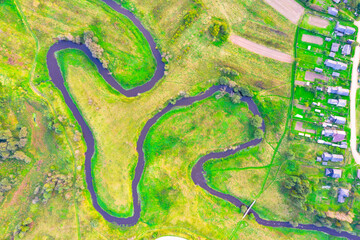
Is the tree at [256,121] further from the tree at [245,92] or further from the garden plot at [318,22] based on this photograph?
the garden plot at [318,22]

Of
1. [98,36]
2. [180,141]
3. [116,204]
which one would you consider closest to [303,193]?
[180,141]

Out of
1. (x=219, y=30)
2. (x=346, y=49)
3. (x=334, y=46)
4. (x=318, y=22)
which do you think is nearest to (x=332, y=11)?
(x=318, y=22)

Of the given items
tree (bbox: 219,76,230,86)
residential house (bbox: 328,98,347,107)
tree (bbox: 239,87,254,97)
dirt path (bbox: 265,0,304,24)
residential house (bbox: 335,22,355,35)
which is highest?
dirt path (bbox: 265,0,304,24)

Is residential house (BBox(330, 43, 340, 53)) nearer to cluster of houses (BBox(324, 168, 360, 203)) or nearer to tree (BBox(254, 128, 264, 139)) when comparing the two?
cluster of houses (BBox(324, 168, 360, 203))

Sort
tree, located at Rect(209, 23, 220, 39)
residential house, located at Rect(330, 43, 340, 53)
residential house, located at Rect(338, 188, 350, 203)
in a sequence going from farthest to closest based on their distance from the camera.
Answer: residential house, located at Rect(338, 188, 350, 203) < residential house, located at Rect(330, 43, 340, 53) < tree, located at Rect(209, 23, 220, 39)

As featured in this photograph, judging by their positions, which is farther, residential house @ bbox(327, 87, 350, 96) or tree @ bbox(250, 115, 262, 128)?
residential house @ bbox(327, 87, 350, 96)

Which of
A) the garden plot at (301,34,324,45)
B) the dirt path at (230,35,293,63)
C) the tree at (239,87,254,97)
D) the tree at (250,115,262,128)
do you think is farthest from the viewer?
the dirt path at (230,35,293,63)

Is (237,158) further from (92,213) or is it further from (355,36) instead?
(355,36)

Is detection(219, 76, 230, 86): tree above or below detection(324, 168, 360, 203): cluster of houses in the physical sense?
above

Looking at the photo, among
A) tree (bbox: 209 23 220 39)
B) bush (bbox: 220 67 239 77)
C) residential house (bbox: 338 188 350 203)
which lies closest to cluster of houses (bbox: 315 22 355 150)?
residential house (bbox: 338 188 350 203)
